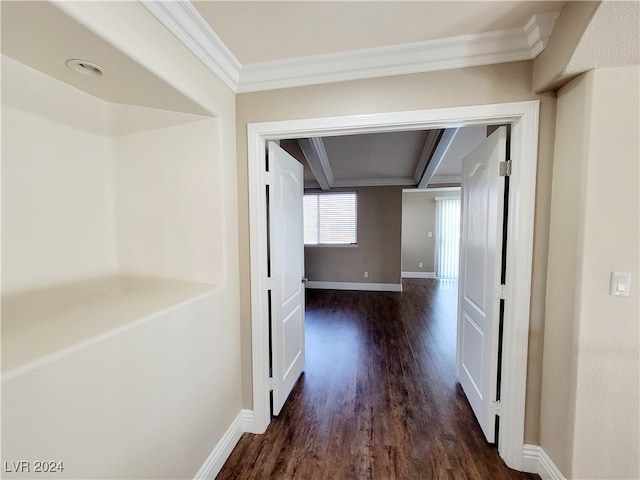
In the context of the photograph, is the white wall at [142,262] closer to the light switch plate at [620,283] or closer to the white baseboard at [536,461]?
the white baseboard at [536,461]

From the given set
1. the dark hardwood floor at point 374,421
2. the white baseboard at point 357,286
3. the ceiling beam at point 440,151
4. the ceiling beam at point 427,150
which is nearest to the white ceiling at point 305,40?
the ceiling beam at point 440,151

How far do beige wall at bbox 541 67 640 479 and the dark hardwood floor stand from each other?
48 cm

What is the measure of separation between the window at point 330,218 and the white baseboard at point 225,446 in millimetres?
4377

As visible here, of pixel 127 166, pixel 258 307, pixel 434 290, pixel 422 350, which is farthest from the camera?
pixel 434 290

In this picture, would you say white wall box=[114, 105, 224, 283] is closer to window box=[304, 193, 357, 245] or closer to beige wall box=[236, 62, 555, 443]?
beige wall box=[236, 62, 555, 443]

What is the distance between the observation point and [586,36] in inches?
43.1

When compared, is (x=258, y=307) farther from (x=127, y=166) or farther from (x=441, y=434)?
(x=441, y=434)

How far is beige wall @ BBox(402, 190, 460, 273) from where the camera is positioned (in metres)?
7.18

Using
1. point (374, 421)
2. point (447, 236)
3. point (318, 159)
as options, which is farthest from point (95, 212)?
point (447, 236)

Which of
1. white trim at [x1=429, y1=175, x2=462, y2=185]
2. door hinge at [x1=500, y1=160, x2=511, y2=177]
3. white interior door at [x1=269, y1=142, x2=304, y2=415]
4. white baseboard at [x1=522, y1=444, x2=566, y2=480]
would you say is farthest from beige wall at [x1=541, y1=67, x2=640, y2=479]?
white trim at [x1=429, y1=175, x2=462, y2=185]

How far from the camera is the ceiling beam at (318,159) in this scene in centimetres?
348

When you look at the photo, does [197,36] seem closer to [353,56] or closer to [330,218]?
[353,56]

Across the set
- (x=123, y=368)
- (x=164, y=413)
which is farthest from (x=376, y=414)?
(x=123, y=368)

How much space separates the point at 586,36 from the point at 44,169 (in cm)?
247
